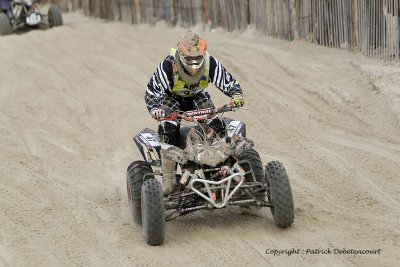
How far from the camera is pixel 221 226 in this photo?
775 centimetres

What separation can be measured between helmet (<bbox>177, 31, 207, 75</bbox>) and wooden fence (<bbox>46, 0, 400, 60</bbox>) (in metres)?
5.66

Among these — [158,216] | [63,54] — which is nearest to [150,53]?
[63,54]

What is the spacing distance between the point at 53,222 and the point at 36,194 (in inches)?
44.2

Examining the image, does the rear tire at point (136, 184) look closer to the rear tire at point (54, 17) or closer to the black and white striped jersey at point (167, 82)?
the black and white striped jersey at point (167, 82)

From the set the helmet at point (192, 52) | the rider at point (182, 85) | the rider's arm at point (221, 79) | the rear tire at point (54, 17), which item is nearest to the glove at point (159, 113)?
the rider at point (182, 85)

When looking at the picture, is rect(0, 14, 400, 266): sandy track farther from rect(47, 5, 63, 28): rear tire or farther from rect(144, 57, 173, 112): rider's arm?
rect(144, 57, 173, 112): rider's arm

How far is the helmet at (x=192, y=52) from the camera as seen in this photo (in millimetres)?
7738

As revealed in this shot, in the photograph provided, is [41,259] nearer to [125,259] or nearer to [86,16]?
[125,259]

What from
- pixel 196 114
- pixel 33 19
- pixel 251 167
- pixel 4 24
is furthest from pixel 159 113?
pixel 33 19

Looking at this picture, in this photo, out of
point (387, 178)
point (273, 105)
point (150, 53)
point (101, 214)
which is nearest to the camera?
point (101, 214)

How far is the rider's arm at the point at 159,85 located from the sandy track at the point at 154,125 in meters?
1.25

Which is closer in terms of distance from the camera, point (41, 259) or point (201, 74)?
point (41, 259)

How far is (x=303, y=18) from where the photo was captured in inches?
581

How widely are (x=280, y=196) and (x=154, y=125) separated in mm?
5374
